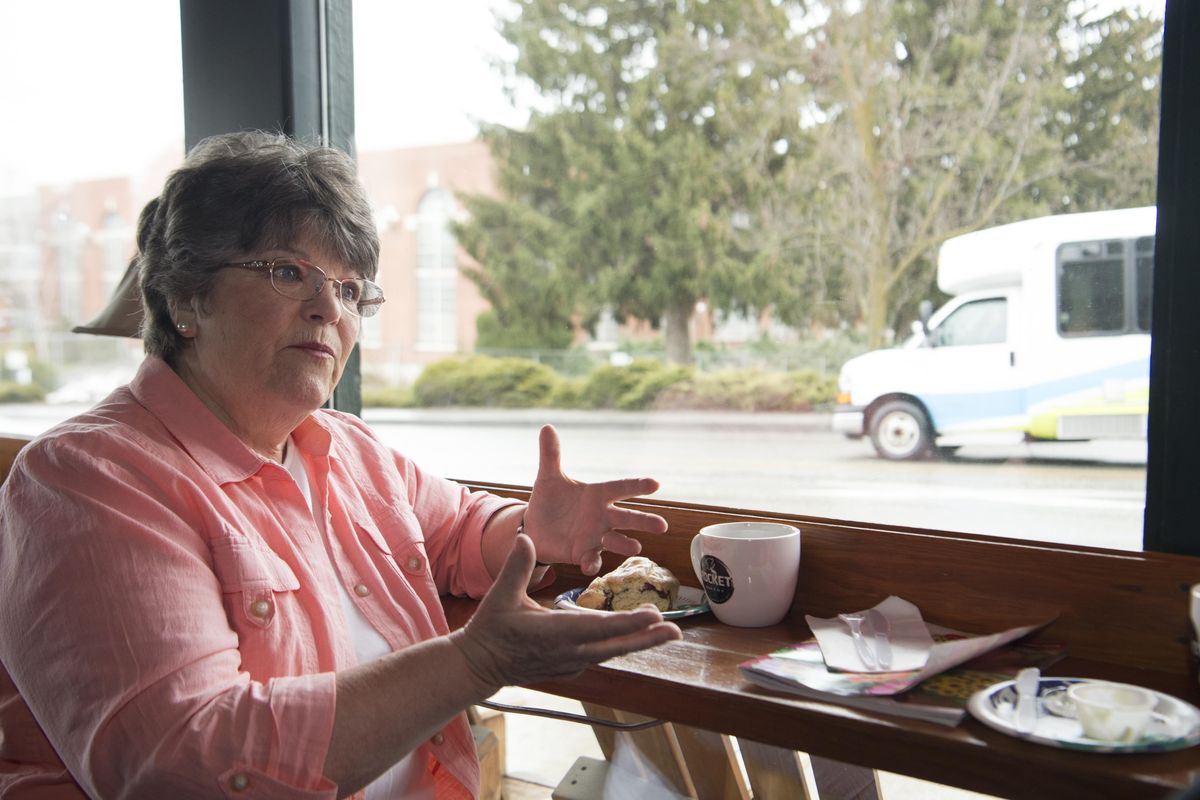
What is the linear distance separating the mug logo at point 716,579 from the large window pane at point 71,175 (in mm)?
1950

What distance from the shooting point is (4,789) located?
1.06 metres

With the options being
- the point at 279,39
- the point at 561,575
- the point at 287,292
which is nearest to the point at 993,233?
the point at 561,575

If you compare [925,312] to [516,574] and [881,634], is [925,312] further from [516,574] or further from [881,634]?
[516,574]

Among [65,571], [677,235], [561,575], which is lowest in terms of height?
[561,575]

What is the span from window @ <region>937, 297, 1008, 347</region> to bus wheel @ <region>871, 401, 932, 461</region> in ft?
0.45

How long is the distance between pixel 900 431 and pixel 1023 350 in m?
0.24

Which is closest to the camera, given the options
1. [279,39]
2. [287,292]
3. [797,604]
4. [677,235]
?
[287,292]

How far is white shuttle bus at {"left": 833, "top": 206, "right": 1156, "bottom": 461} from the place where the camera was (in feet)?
4.20

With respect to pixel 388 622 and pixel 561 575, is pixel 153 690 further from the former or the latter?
pixel 561 575

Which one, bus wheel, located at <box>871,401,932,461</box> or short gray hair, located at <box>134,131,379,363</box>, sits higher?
short gray hair, located at <box>134,131,379,363</box>

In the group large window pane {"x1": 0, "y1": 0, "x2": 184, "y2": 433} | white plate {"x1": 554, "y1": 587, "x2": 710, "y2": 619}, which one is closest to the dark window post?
white plate {"x1": 554, "y1": 587, "x2": 710, "y2": 619}

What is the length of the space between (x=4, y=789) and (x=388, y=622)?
477 mm

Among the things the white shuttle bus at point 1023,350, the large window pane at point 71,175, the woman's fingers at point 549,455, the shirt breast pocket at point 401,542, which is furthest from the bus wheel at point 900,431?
the large window pane at point 71,175

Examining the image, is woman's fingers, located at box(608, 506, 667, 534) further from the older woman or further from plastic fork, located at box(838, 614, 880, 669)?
plastic fork, located at box(838, 614, 880, 669)
